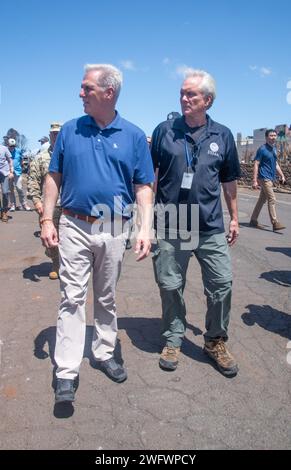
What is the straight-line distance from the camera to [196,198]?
3170 mm

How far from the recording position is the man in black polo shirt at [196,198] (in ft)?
10.3

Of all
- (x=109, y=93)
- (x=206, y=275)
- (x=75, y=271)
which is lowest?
(x=206, y=275)

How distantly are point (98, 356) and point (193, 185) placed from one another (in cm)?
147

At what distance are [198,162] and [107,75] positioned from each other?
0.90 m

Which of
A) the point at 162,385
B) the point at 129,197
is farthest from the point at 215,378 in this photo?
the point at 129,197

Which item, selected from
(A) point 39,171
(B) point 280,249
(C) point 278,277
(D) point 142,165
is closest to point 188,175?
(D) point 142,165

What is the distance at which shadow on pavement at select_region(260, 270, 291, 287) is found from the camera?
5.52 m

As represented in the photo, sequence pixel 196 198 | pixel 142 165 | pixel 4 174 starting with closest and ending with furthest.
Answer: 1. pixel 142 165
2. pixel 196 198
3. pixel 4 174

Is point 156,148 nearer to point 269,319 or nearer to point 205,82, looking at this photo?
point 205,82

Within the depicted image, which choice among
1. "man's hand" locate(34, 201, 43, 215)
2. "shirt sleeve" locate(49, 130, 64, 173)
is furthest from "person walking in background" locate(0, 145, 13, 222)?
"shirt sleeve" locate(49, 130, 64, 173)

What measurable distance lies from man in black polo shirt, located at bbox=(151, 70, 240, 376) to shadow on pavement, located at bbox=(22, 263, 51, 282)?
9.18 feet

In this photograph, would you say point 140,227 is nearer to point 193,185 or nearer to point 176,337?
point 193,185

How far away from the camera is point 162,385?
306 cm

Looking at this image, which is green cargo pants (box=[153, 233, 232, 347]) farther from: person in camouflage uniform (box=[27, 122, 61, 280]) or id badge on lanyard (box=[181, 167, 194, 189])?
person in camouflage uniform (box=[27, 122, 61, 280])
